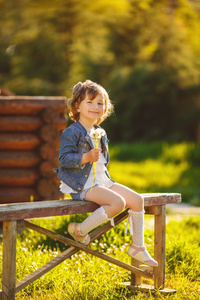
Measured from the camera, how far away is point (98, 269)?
4.10 m

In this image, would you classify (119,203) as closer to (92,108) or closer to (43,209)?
(43,209)

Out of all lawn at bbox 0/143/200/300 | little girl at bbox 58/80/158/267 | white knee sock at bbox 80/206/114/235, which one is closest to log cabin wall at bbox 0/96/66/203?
lawn at bbox 0/143/200/300

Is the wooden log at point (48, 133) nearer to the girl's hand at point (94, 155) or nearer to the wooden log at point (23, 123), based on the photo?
the wooden log at point (23, 123)

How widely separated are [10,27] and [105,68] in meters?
4.81

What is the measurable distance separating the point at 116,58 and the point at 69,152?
17781mm

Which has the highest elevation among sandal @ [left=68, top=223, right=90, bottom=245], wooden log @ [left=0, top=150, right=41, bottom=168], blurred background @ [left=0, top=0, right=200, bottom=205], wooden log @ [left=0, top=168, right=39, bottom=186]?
blurred background @ [left=0, top=0, right=200, bottom=205]

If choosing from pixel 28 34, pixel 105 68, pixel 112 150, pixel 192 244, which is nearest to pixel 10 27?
pixel 28 34

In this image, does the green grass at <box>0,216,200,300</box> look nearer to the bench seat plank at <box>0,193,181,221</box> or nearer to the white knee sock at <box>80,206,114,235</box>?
the white knee sock at <box>80,206,114,235</box>

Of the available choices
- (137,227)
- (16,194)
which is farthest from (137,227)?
(16,194)

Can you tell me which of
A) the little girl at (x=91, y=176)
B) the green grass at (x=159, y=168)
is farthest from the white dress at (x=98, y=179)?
the green grass at (x=159, y=168)

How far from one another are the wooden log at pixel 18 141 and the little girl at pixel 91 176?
10.3 ft

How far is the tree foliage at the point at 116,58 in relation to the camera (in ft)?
59.1

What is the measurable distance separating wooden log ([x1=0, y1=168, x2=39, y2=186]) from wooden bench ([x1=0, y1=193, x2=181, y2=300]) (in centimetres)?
306

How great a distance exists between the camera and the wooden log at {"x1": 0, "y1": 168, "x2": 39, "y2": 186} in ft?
21.9
